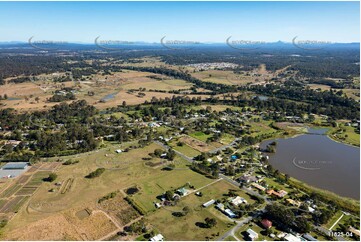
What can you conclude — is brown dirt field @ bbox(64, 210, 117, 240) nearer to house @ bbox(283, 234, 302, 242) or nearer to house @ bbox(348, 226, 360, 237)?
house @ bbox(283, 234, 302, 242)

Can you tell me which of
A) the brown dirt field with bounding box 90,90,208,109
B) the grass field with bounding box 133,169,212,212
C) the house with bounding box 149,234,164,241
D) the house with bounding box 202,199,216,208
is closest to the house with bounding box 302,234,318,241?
the house with bounding box 202,199,216,208

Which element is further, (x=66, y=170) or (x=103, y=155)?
(x=103, y=155)

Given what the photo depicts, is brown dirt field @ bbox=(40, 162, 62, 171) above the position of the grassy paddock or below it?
above

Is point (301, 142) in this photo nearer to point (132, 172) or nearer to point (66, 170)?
point (132, 172)

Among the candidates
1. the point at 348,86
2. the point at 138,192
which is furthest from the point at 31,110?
the point at 348,86

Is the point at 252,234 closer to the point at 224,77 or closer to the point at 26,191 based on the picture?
the point at 26,191

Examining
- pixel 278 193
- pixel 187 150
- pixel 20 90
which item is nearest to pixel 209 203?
pixel 278 193
